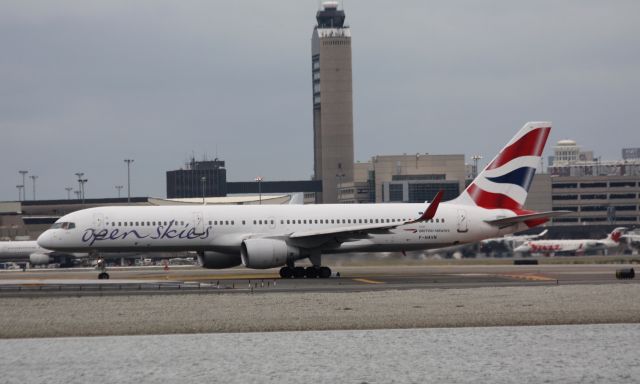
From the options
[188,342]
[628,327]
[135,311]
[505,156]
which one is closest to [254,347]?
[188,342]

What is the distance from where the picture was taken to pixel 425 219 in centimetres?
5550

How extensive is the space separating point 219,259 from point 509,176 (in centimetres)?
1823

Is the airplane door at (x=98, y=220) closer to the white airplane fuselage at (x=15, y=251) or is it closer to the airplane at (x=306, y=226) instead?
the airplane at (x=306, y=226)

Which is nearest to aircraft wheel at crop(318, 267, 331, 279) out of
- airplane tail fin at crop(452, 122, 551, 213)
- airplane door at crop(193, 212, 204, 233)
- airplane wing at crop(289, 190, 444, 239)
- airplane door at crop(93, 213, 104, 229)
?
airplane wing at crop(289, 190, 444, 239)

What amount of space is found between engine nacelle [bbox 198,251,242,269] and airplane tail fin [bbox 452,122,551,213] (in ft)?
45.8

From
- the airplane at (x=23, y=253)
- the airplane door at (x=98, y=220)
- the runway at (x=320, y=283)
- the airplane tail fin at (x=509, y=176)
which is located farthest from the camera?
the airplane at (x=23, y=253)

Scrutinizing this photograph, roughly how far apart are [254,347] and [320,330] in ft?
11.0

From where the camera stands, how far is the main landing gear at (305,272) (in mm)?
57812

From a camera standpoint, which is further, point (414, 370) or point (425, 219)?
point (425, 219)

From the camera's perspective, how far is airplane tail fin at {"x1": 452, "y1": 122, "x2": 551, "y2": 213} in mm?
Answer: 62625

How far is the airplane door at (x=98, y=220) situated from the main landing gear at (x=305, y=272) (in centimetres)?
1052

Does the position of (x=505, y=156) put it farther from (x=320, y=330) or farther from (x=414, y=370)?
(x=414, y=370)

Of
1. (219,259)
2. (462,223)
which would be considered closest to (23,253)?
(219,259)

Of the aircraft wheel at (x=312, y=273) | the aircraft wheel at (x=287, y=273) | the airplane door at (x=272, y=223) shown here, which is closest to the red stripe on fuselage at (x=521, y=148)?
the aircraft wheel at (x=312, y=273)
